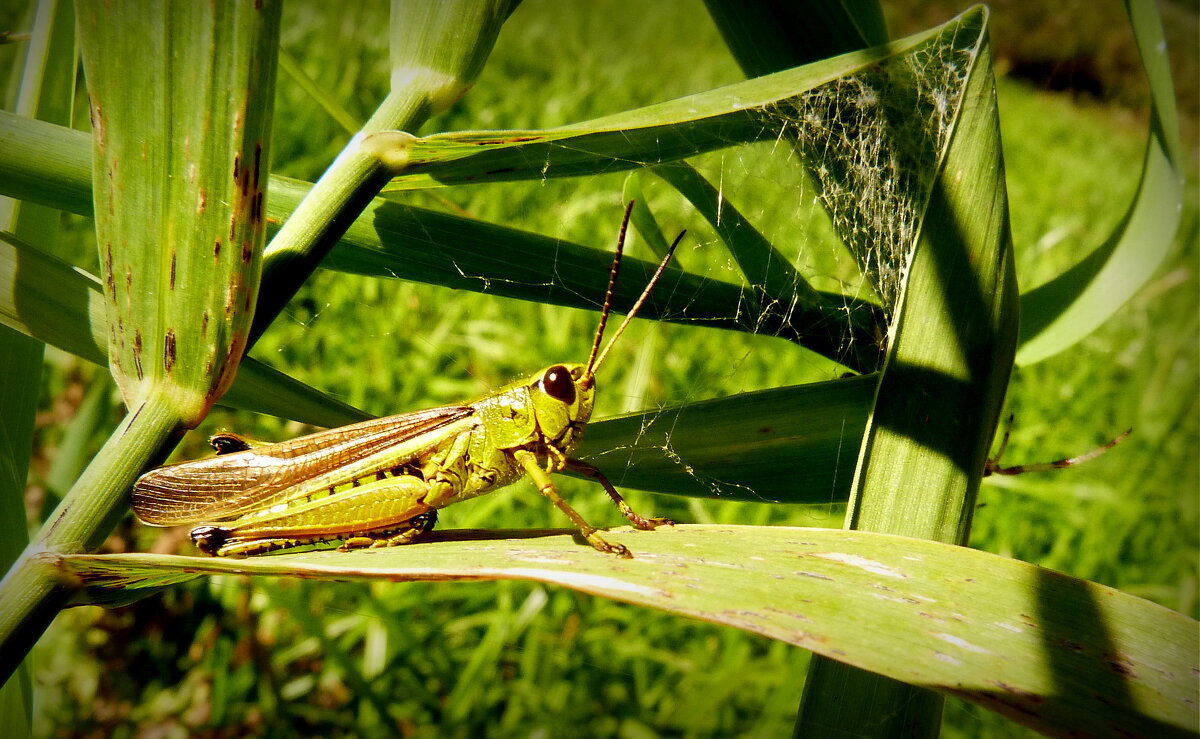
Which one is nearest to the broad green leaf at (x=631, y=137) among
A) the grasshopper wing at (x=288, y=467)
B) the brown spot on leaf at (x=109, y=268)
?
the brown spot on leaf at (x=109, y=268)

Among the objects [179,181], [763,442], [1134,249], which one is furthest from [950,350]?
[179,181]

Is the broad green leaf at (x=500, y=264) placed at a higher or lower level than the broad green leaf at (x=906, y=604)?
higher

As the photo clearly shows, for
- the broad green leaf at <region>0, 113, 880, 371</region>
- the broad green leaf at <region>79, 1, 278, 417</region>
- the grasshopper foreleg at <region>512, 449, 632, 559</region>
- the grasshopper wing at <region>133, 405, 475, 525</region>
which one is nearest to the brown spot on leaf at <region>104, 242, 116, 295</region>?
the broad green leaf at <region>79, 1, 278, 417</region>

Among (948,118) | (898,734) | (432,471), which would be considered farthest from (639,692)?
(948,118)

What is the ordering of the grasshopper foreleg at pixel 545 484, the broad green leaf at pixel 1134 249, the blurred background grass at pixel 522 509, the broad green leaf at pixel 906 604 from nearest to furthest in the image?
the broad green leaf at pixel 906 604, the broad green leaf at pixel 1134 249, the grasshopper foreleg at pixel 545 484, the blurred background grass at pixel 522 509

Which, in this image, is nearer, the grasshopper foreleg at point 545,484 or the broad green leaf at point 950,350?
the broad green leaf at point 950,350

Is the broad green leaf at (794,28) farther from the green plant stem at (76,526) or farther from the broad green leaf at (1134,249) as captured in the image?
the green plant stem at (76,526)

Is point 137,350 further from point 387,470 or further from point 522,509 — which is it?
point 522,509

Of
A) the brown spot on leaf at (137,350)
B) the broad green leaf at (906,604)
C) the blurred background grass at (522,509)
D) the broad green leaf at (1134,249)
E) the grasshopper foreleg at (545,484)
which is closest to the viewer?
the broad green leaf at (906,604)
